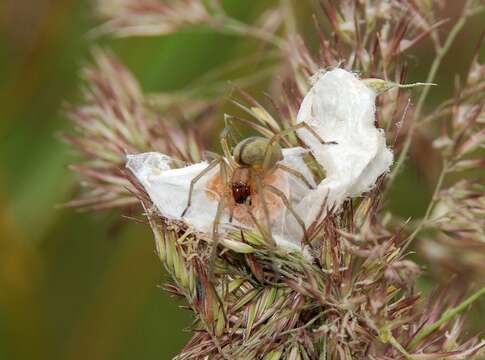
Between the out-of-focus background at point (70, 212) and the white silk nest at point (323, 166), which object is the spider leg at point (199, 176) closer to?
the white silk nest at point (323, 166)

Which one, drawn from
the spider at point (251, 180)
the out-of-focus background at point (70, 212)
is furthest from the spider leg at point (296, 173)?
the out-of-focus background at point (70, 212)

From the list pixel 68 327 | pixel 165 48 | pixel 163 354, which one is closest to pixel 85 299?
pixel 68 327

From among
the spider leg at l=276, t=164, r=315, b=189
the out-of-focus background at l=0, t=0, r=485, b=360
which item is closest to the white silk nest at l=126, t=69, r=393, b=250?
the spider leg at l=276, t=164, r=315, b=189

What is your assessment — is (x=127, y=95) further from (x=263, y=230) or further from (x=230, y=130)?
(x=263, y=230)

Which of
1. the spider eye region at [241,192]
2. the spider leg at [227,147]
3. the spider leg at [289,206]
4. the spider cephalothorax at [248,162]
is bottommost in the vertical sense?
the spider leg at [289,206]

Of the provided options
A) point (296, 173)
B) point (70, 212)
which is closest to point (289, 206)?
point (296, 173)

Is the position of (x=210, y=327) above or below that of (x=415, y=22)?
below
